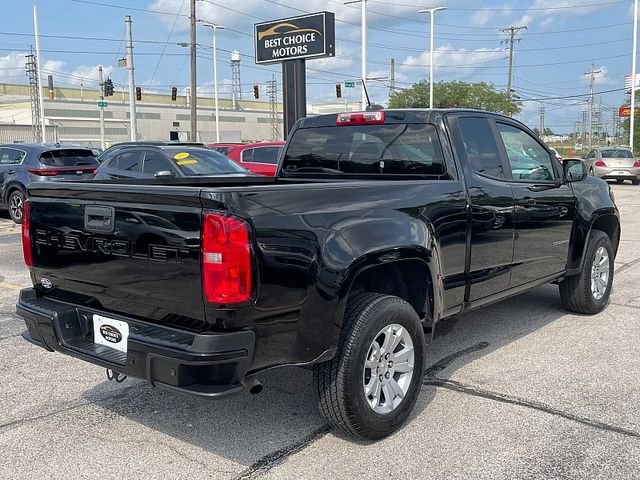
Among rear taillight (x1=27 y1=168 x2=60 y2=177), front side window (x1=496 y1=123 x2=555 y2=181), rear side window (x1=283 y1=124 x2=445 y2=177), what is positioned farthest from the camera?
rear taillight (x1=27 y1=168 x2=60 y2=177)

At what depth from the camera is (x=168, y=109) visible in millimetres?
83938

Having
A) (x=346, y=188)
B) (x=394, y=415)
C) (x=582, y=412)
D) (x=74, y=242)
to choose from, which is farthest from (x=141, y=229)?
(x=582, y=412)

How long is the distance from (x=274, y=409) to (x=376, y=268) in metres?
1.14

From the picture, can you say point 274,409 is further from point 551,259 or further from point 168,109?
point 168,109

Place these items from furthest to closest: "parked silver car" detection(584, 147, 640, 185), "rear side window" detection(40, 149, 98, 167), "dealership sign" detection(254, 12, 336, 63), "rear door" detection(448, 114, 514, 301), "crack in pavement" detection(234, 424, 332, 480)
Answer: "parked silver car" detection(584, 147, 640, 185)
"dealership sign" detection(254, 12, 336, 63)
"rear side window" detection(40, 149, 98, 167)
"rear door" detection(448, 114, 514, 301)
"crack in pavement" detection(234, 424, 332, 480)

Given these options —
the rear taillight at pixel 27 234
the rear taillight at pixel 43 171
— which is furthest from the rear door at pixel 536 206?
the rear taillight at pixel 43 171

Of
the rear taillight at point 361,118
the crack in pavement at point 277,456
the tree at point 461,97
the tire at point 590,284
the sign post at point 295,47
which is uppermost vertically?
the tree at point 461,97

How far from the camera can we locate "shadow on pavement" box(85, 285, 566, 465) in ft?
11.8

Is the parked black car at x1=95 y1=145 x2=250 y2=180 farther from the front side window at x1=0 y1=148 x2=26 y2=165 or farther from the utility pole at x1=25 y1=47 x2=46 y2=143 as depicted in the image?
the utility pole at x1=25 y1=47 x2=46 y2=143

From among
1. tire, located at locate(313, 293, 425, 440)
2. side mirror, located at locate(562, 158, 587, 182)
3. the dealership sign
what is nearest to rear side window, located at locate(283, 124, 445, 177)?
tire, located at locate(313, 293, 425, 440)

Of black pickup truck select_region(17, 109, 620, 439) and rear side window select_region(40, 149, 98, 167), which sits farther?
rear side window select_region(40, 149, 98, 167)

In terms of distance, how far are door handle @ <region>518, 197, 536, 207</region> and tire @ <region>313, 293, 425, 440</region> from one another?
5.37 feet

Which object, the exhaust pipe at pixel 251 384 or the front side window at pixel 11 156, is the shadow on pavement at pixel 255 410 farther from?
the front side window at pixel 11 156

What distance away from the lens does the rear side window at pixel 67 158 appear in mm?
13586
